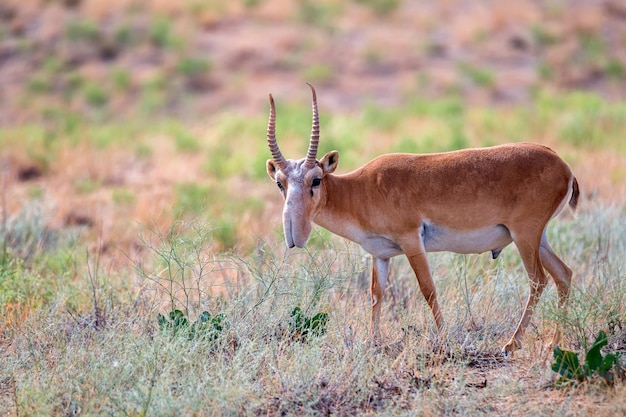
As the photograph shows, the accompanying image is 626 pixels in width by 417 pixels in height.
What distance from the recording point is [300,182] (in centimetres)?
716

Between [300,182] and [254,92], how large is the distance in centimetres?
1729

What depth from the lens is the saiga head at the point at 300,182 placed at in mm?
7051

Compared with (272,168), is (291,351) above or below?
below

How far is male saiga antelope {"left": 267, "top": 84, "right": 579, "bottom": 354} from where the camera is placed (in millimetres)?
7195

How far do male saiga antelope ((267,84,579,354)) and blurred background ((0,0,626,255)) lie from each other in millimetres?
3849

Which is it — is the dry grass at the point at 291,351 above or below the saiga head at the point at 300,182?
below

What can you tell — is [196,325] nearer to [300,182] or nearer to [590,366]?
[300,182]

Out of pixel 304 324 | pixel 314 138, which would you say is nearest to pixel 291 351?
pixel 304 324

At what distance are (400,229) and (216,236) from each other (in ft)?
15.1

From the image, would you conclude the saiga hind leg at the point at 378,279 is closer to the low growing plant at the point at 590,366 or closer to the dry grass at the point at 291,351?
the dry grass at the point at 291,351

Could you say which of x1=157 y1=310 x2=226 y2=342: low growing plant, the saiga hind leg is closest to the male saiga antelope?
the saiga hind leg

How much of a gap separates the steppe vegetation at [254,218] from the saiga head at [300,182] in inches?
20.3

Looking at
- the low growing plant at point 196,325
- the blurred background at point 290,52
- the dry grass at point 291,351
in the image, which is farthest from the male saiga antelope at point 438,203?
the blurred background at point 290,52

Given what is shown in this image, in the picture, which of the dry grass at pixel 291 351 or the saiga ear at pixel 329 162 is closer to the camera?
the dry grass at pixel 291 351
